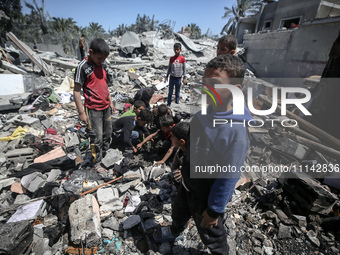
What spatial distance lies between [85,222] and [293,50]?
12.5 meters

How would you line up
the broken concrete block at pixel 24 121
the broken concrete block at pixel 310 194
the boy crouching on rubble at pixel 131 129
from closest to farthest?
the broken concrete block at pixel 310 194 < the boy crouching on rubble at pixel 131 129 < the broken concrete block at pixel 24 121

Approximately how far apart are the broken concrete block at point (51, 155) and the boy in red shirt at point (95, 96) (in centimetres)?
81

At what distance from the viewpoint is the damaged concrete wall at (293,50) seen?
7.94 meters

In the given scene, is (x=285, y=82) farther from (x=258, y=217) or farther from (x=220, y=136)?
(x=220, y=136)

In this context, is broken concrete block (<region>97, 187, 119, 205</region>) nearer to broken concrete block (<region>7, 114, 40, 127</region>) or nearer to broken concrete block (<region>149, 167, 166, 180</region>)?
broken concrete block (<region>149, 167, 166, 180</region>)

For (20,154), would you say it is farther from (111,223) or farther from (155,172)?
(155,172)

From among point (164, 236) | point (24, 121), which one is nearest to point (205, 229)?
point (164, 236)

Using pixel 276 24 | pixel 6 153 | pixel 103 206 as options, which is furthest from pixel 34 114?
pixel 276 24

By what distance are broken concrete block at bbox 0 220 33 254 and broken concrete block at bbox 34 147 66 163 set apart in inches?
62.7

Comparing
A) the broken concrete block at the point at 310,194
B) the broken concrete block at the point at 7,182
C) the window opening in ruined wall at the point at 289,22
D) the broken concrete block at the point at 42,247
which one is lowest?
the broken concrete block at the point at 42,247

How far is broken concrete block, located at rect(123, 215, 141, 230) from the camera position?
2.19 metres

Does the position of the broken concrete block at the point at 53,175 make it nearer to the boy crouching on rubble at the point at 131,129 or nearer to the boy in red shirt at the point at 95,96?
the boy in red shirt at the point at 95,96

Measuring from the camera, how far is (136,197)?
2.67m

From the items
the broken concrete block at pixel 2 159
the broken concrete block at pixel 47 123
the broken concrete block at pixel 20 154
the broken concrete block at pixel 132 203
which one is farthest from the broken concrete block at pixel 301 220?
the broken concrete block at pixel 47 123
